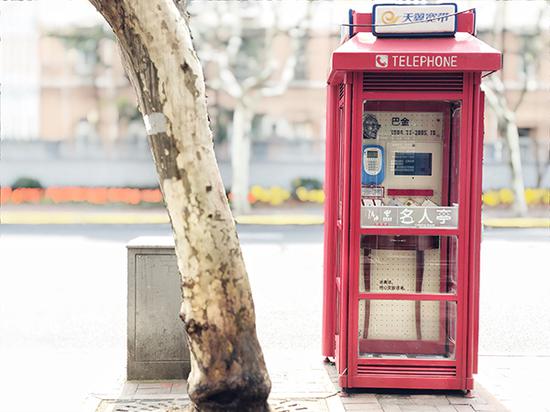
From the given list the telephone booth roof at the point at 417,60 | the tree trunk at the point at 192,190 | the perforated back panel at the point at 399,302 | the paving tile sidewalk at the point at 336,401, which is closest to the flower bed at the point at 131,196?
the perforated back panel at the point at 399,302

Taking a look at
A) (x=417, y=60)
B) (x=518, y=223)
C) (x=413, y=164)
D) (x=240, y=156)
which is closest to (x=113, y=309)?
(x=413, y=164)

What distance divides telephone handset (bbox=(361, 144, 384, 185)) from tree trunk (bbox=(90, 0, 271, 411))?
157 centimetres

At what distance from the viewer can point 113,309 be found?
916 cm

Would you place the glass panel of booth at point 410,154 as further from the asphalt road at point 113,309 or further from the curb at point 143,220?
the curb at point 143,220

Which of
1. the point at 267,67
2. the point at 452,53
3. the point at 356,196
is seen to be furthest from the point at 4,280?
the point at 267,67

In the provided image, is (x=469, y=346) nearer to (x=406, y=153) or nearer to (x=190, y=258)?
(x=406, y=153)

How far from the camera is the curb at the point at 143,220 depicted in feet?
68.1

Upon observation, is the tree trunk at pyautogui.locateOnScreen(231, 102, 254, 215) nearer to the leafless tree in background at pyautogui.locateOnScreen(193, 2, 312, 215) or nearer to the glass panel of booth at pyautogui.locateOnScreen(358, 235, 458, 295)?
the leafless tree in background at pyautogui.locateOnScreen(193, 2, 312, 215)

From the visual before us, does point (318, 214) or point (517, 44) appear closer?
point (318, 214)

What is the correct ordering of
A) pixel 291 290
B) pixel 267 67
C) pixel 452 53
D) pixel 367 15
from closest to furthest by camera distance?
pixel 452 53
pixel 367 15
pixel 291 290
pixel 267 67

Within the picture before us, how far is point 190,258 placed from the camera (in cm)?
428

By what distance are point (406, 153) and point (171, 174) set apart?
216 cm

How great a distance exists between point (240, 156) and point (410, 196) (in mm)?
17402

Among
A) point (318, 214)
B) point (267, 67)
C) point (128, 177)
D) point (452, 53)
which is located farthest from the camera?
point (128, 177)
